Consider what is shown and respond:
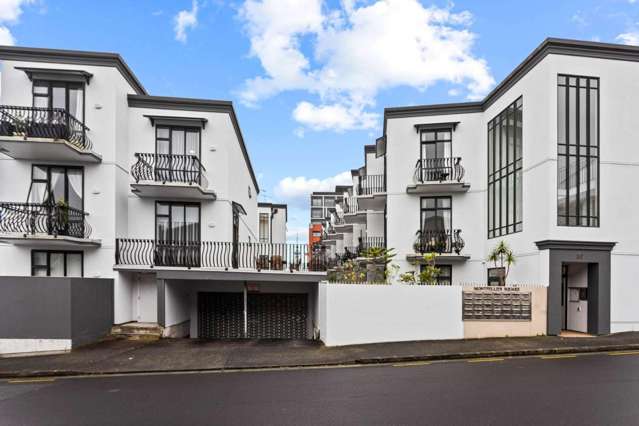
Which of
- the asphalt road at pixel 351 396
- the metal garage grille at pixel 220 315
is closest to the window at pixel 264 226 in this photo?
the metal garage grille at pixel 220 315

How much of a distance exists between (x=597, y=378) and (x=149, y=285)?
45.0ft

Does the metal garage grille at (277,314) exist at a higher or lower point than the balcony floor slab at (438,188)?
lower

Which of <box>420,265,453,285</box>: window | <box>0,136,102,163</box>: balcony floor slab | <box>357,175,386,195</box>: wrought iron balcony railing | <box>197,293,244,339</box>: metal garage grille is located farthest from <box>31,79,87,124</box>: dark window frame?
<box>420,265,453,285</box>: window

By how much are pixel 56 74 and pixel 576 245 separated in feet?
59.9

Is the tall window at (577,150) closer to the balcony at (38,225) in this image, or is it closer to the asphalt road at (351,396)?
the asphalt road at (351,396)

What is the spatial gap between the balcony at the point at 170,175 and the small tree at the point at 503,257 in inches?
429

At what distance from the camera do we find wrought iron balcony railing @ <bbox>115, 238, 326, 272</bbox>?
1409cm

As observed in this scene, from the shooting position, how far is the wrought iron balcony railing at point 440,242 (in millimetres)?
17797

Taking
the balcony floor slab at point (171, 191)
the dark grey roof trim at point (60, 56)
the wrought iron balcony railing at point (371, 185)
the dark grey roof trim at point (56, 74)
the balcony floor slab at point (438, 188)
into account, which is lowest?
the balcony floor slab at point (171, 191)

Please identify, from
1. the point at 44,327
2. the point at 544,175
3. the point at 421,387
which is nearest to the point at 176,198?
the point at 44,327

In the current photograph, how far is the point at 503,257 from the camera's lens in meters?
16.0

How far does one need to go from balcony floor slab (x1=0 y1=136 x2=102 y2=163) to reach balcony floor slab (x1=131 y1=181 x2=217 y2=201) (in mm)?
1689

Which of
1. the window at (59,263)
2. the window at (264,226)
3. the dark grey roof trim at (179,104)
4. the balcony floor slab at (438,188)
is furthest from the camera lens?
the window at (264,226)

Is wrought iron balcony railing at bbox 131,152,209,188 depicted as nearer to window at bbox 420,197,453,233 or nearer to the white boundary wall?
the white boundary wall
